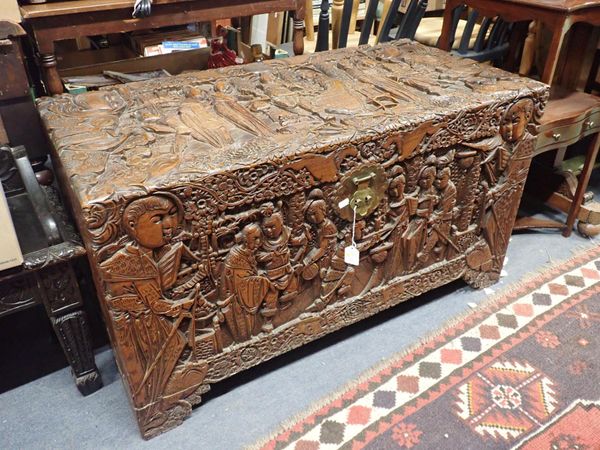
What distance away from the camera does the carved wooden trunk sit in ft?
3.51

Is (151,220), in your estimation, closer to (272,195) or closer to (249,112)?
(272,195)

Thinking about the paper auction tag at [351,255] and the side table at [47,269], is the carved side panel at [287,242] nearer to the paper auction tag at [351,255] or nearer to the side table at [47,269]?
the paper auction tag at [351,255]

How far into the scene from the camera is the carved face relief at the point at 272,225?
3.87ft

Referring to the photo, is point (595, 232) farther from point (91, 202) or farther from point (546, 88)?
point (91, 202)

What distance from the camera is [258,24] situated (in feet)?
9.92

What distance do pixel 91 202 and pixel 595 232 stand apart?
1.84 metres

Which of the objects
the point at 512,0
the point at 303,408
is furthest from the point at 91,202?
the point at 512,0

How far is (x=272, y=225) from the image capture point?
1188mm

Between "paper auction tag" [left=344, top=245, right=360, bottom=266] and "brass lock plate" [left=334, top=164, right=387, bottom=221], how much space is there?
0.08m

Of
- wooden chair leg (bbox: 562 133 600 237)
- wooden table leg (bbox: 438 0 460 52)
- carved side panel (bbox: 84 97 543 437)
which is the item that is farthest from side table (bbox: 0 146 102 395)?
wooden chair leg (bbox: 562 133 600 237)

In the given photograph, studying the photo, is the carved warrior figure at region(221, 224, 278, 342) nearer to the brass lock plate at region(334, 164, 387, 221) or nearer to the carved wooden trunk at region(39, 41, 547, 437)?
the carved wooden trunk at region(39, 41, 547, 437)

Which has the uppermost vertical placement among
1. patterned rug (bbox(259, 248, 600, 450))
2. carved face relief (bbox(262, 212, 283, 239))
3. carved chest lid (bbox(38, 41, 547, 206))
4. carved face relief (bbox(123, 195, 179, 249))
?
carved chest lid (bbox(38, 41, 547, 206))

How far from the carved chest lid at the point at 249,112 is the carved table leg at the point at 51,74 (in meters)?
0.24

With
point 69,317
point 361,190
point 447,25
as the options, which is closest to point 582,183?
point 447,25
